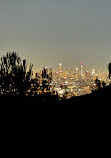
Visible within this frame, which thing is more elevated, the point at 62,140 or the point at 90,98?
the point at 90,98

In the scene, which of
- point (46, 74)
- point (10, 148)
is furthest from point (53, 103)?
point (46, 74)

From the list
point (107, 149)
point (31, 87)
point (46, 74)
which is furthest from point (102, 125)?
point (46, 74)

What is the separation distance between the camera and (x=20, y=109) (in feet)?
16.7

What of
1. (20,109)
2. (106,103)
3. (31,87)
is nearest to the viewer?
(20,109)

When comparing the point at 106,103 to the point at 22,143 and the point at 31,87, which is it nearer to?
the point at 22,143

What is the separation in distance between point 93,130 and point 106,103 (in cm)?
119

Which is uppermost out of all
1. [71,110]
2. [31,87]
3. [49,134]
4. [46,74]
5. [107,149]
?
[46,74]

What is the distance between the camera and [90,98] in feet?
19.1

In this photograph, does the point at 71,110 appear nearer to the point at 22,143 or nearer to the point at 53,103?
the point at 53,103

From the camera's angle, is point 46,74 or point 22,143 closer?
point 22,143

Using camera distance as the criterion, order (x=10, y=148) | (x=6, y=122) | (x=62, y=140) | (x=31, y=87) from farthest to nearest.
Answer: (x=31, y=87) < (x=6, y=122) < (x=62, y=140) < (x=10, y=148)

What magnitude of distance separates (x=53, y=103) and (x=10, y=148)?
1883mm

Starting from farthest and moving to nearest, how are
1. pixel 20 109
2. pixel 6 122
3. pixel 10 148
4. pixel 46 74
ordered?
1. pixel 46 74
2. pixel 20 109
3. pixel 6 122
4. pixel 10 148

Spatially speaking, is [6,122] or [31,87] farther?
[31,87]
